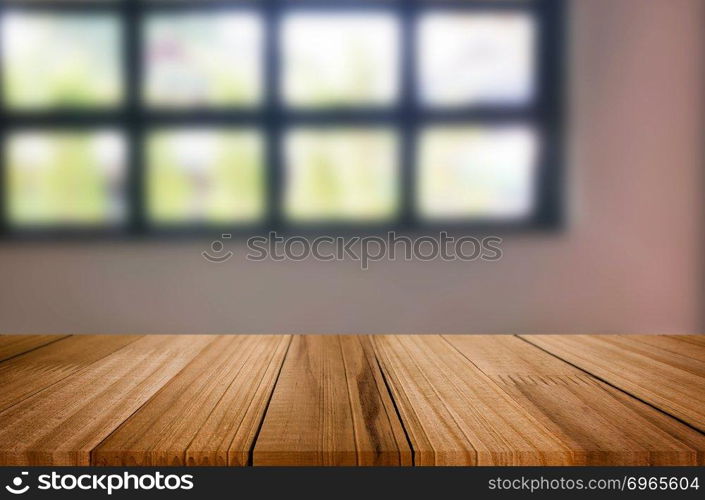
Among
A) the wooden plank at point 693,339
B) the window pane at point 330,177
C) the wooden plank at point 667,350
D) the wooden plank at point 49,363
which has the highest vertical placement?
the window pane at point 330,177

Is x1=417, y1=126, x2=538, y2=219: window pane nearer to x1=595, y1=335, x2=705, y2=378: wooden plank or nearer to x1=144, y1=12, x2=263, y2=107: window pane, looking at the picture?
x1=144, y1=12, x2=263, y2=107: window pane

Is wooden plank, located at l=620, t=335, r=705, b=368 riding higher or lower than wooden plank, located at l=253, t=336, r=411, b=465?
lower

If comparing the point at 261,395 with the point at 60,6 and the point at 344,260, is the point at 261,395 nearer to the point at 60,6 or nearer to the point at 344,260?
the point at 344,260

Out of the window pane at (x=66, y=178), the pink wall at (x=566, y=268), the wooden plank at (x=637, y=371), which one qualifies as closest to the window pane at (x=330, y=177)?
the pink wall at (x=566, y=268)

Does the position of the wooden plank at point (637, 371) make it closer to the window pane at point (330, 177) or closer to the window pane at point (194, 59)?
the window pane at point (330, 177)

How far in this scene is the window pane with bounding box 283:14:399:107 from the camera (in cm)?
201

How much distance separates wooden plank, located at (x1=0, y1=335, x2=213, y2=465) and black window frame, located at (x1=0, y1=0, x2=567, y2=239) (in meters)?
1.03

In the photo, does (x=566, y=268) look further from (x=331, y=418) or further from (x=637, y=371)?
(x=331, y=418)

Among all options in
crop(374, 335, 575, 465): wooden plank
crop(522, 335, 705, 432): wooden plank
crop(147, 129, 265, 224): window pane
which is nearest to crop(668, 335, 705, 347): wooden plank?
crop(522, 335, 705, 432): wooden plank

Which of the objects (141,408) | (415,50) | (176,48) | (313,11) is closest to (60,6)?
(176,48)

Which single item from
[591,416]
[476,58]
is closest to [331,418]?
[591,416]

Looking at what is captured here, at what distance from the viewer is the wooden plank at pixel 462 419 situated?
0.57 m

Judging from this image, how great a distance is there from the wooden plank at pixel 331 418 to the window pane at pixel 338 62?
4.01 feet
